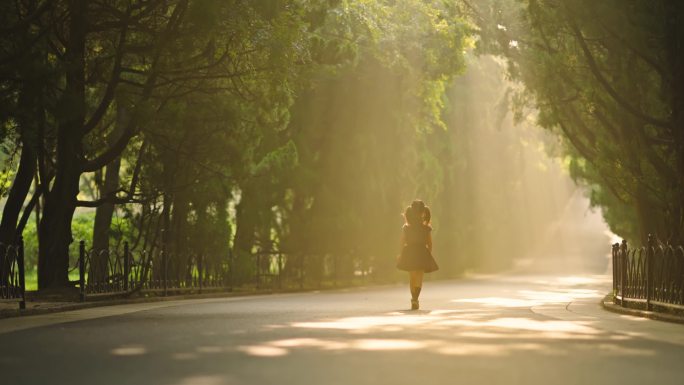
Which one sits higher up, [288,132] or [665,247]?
[288,132]

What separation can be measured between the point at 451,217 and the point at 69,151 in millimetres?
27850

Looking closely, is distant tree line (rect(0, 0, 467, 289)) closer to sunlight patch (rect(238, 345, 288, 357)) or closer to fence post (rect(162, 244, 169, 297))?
fence post (rect(162, 244, 169, 297))

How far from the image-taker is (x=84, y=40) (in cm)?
2334

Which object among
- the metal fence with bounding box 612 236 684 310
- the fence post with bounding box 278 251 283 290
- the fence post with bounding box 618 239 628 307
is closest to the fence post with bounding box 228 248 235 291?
the fence post with bounding box 278 251 283 290

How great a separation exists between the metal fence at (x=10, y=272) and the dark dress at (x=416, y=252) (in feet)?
21.0

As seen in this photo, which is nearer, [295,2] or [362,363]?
[362,363]

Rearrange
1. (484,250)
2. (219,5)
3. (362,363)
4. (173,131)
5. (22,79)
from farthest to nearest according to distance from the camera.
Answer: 1. (484,250)
2. (173,131)
3. (219,5)
4. (22,79)
5. (362,363)

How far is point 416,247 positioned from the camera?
21.5 m

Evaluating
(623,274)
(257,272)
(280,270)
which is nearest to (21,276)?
(623,274)

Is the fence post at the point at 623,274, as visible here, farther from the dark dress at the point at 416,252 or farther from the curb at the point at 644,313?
the dark dress at the point at 416,252

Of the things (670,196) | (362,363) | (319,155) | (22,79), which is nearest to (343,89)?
(319,155)

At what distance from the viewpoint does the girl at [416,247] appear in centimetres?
2133

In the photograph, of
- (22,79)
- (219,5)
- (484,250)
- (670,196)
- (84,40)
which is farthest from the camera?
(484,250)

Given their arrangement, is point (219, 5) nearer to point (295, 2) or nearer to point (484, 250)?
point (295, 2)
